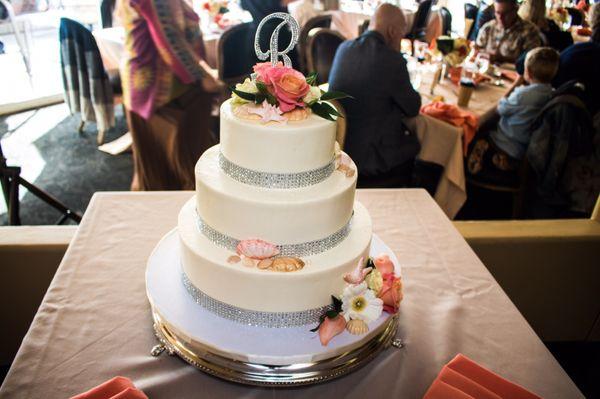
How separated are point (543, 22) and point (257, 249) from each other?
475cm

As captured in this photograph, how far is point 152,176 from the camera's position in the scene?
3.23m

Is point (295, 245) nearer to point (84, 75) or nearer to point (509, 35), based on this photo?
point (84, 75)

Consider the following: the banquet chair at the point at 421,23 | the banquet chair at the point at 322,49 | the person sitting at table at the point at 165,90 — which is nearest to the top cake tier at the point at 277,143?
the person sitting at table at the point at 165,90

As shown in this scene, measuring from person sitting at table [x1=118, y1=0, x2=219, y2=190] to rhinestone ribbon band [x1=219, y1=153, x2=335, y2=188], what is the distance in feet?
5.51

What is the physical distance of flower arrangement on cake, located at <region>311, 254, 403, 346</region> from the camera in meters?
1.27

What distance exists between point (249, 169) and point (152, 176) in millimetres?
2175

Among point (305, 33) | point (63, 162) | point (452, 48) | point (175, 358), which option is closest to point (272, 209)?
point (175, 358)

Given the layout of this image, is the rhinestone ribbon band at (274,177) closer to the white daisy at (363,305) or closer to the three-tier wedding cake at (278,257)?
the three-tier wedding cake at (278,257)

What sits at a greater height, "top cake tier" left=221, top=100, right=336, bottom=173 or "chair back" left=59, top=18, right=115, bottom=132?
"top cake tier" left=221, top=100, right=336, bottom=173

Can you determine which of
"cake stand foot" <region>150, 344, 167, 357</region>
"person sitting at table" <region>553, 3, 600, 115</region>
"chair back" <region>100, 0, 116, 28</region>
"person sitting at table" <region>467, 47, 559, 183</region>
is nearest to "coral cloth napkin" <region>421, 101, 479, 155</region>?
"person sitting at table" <region>467, 47, 559, 183</region>

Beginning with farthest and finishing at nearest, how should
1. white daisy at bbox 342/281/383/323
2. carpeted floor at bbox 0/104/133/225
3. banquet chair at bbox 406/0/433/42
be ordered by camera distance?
banquet chair at bbox 406/0/433/42
carpeted floor at bbox 0/104/133/225
white daisy at bbox 342/281/383/323

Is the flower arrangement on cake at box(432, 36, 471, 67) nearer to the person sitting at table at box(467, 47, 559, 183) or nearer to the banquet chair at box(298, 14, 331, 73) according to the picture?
the person sitting at table at box(467, 47, 559, 183)

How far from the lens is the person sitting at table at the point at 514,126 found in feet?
9.91

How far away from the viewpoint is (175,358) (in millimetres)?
1311
